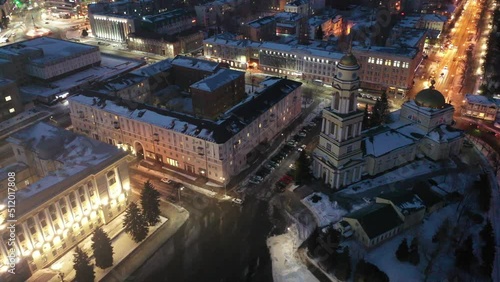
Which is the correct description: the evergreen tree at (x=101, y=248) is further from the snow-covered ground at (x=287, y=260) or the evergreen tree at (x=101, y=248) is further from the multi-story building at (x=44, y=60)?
the multi-story building at (x=44, y=60)

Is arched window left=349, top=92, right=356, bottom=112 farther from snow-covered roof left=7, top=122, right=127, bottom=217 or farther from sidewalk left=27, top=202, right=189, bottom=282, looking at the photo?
snow-covered roof left=7, top=122, right=127, bottom=217

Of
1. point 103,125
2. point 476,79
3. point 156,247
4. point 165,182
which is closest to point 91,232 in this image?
point 156,247

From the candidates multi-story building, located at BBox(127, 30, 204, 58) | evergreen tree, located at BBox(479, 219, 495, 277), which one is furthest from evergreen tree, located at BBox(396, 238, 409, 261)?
multi-story building, located at BBox(127, 30, 204, 58)

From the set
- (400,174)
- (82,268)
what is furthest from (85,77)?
(400,174)

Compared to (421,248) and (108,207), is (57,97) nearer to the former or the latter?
(108,207)

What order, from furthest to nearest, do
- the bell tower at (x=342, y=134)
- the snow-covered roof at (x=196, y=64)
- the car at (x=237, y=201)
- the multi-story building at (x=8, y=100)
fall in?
the snow-covered roof at (x=196, y=64), the multi-story building at (x=8, y=100), the car at (x=237, y=201), the bell tower at (x=342, y=134)

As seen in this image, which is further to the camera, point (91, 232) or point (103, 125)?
point (103, 125)

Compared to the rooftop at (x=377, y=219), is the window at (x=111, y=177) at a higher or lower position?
higher

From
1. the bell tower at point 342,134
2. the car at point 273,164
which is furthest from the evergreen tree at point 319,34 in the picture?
the bell tower at point 342,134
